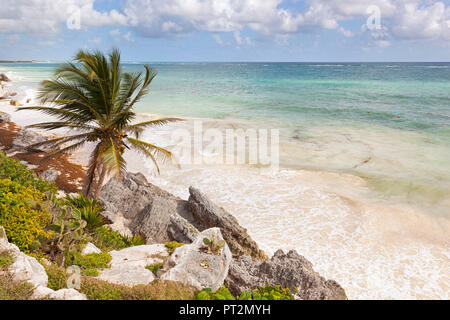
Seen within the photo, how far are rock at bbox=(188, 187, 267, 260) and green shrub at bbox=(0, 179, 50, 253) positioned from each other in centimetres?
481

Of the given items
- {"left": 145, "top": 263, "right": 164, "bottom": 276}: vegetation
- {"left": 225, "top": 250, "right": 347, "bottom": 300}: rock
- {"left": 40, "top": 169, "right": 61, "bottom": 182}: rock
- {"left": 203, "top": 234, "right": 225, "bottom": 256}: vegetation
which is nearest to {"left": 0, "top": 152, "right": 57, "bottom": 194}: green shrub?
{"left": 40, "top": 169, "right": 61, "bottom": 182}: rock

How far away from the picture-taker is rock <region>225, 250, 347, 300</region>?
702cm

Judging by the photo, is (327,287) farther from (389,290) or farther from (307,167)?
(307,167)

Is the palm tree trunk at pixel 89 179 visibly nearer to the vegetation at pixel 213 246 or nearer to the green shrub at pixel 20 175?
the green shrub at pixel 20 175

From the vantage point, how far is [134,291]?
17.0ft

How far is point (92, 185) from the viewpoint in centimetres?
1108

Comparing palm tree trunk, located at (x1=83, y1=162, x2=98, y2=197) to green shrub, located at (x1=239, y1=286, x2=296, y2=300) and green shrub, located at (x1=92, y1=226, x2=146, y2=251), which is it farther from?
green shrub, located at (x1=239, y1=286, x2=296, y2=300)

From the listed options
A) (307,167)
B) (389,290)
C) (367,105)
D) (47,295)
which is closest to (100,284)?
(47,295)

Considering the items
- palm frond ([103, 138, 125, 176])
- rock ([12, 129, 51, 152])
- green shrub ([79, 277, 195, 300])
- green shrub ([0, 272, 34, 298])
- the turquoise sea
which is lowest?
the turquoise sea

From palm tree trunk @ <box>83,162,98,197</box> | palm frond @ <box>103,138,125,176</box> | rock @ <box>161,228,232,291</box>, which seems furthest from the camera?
palm tree trunk @ <box>83,162,98,197</box>

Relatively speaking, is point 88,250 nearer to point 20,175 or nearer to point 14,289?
point 14,289

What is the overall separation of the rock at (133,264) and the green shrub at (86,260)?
18 cm

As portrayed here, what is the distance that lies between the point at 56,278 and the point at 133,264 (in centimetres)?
179

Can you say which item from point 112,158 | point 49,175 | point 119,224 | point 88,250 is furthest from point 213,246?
point 49,175
